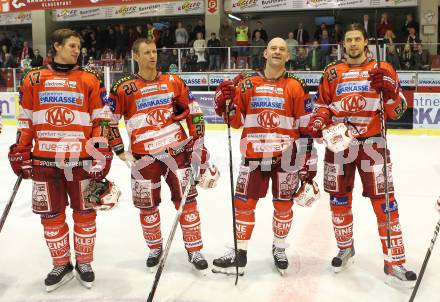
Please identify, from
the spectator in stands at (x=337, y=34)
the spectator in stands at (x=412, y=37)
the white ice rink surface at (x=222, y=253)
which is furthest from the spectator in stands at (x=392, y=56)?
the white ice rink surface at (x=222, y=253)

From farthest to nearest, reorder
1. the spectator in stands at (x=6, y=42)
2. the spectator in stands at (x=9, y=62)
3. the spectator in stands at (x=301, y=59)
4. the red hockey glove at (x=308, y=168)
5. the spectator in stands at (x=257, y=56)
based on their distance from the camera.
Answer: the spectator in stands at (x=6, y=42)
the spectator in stands at (x=9, y=62)
the spectator in stands at (x=257, y=56)
the spectator in stands at (x=301, y=59)
the red hockey glove at (x=308, y=168)

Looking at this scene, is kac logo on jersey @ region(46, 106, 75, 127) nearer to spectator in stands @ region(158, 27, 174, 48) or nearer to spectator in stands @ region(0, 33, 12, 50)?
spectator in stands @ region(158, 27, 174, 48)

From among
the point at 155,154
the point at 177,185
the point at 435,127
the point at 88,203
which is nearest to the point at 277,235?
the point at 177,185

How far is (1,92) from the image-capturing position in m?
12.0

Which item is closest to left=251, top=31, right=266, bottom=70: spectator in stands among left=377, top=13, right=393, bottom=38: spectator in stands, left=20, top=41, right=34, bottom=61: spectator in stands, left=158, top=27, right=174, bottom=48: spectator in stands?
left=377, top=13, right=393, bottom=38: spectator in stands

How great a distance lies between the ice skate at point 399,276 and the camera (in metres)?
3.21

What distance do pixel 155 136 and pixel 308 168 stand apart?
3.27 ft

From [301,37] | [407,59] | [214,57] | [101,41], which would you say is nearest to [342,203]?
[407,59]

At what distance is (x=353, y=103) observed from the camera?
3283 millimetres

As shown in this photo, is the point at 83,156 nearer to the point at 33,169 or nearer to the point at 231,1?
the point at 33,169

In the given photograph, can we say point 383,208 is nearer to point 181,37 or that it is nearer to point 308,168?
Result: point 308,168

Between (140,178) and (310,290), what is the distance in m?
1.27

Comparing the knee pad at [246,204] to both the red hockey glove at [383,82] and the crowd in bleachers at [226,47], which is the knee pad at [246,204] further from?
the crowd in bleachers at [226,47]

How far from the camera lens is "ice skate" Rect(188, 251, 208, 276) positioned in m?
3.47
